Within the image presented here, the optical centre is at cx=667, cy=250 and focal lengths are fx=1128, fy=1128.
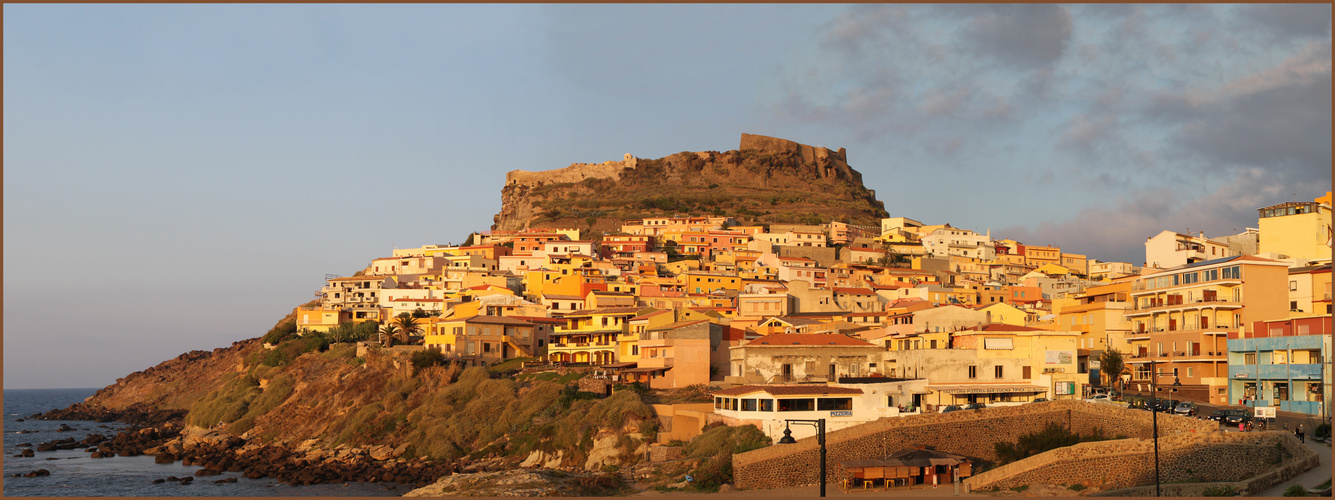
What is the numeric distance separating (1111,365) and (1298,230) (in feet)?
66.5

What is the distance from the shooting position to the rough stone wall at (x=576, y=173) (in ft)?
508

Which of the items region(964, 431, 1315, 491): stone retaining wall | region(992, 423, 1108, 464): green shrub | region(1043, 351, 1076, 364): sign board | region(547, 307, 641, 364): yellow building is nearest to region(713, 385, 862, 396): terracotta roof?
region(992, 423, 1108, 464): green shrub

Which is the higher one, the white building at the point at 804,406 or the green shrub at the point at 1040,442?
the white building at the point at 804,406

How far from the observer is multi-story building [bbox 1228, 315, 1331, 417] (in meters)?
44.0

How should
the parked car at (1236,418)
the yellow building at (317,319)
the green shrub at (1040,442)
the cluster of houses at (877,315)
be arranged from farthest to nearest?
1. the yellow building at (317,319)
2. the cluster of houses at (877,315)
3. the parked car at (1236,418)
4. the green shrub at (1040,442)

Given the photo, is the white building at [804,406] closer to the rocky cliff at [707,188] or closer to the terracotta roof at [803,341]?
the terracotta roof at [803,341]

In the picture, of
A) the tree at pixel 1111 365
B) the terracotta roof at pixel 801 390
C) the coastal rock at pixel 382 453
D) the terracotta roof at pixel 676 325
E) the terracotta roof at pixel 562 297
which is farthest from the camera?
the terracotta roof at pixel 562 297

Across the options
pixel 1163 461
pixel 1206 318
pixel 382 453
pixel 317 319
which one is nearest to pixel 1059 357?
pixel 1206 318

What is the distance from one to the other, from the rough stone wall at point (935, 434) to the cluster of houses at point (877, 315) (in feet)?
11.7

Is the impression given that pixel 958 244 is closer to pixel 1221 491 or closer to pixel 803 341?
pixel 803 341

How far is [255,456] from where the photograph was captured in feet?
190

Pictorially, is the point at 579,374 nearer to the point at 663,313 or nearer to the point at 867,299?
the point at 663,313

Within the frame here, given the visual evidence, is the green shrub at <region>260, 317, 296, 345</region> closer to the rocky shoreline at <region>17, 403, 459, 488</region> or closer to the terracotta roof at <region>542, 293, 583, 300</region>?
the rocky shoreline at <region>17, 403, 459, 488</region>

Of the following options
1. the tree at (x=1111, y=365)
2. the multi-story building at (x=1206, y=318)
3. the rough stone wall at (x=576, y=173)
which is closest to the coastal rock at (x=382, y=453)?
the tree at (x=1111, y=365)
